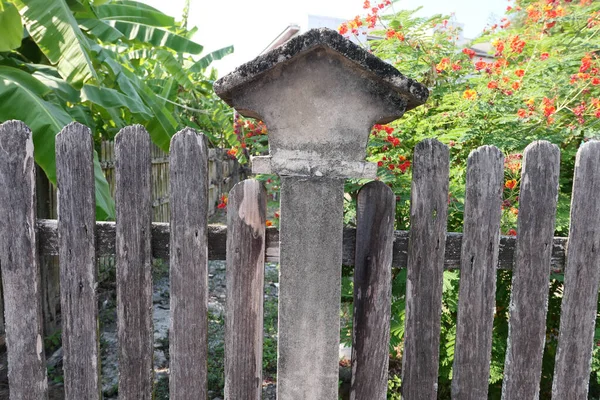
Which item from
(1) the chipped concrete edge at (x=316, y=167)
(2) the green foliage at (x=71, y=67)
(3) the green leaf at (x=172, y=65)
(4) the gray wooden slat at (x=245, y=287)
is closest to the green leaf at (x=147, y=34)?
(2) the green foliage at (x=71, y=67)

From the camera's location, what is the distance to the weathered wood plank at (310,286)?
6.35 feet

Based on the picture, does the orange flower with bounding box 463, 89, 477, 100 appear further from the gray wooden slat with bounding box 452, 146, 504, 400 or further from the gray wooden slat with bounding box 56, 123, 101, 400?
the gray wooden slat with bounding box 56, 123, 101, 400

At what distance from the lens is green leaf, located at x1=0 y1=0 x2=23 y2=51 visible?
3514 mm

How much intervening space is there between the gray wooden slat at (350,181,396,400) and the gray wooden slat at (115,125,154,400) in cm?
89

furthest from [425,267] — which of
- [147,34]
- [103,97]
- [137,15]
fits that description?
[137,15]

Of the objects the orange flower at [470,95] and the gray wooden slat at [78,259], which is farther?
the orange flower at [470,95]

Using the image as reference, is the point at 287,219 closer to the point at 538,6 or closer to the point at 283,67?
the point at 283,67

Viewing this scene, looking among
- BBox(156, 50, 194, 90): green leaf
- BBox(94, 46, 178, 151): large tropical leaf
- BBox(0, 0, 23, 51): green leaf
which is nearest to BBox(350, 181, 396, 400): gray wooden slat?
BBox(0, 0, 23, 51): green leaf

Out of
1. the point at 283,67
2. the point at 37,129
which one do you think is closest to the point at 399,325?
the point at 283,67

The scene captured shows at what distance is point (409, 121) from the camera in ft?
11.3

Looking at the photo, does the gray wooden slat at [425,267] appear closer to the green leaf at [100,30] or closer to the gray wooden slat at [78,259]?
the gray wooden slat at [78,259]

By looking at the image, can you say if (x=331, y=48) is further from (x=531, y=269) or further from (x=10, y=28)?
(x=10, y=28)

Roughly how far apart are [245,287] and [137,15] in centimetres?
534

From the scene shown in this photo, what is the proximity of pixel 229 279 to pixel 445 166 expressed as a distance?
102 centimetres
